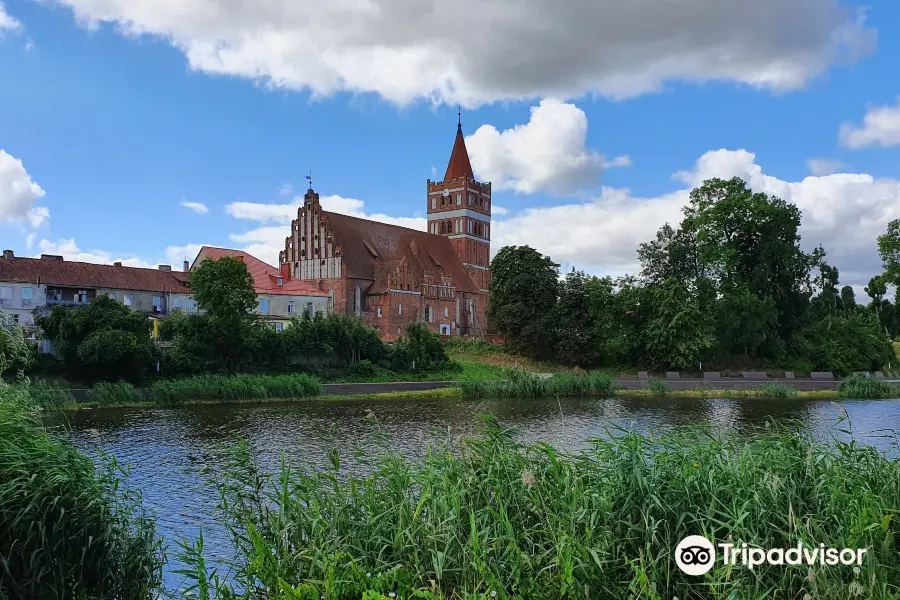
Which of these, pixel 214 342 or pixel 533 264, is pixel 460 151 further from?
pixel 214 342

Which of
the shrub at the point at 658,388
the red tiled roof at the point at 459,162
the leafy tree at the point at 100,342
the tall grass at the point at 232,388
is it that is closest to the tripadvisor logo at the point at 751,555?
the tall grass at the point at 232,388

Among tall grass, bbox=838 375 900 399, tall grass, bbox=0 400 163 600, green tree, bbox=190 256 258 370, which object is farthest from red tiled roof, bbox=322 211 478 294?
tall grass, bbox=0 400 163 600

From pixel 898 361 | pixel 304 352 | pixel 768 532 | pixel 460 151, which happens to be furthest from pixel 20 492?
pixel 460 151

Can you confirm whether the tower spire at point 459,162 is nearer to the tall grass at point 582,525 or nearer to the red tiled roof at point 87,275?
the red tiled roof at point 87,275

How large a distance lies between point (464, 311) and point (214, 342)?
37.7 m

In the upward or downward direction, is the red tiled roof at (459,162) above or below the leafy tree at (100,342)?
above

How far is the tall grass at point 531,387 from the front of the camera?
3628 centimetres

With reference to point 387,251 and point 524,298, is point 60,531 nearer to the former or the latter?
point 524,298

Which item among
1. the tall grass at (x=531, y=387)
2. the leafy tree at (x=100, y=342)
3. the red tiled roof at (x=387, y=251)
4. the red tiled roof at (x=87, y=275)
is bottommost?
the tall grass at (x=531, y=387)

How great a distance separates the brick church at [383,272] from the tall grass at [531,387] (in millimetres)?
22002

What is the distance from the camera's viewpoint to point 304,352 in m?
40.9

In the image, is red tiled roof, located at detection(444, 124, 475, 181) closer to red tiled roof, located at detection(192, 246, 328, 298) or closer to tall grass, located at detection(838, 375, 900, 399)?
red tiled roof, located at detection(192, 246, 328, 298)

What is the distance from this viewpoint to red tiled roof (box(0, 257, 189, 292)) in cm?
4231

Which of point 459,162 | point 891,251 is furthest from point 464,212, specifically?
point 891,251
